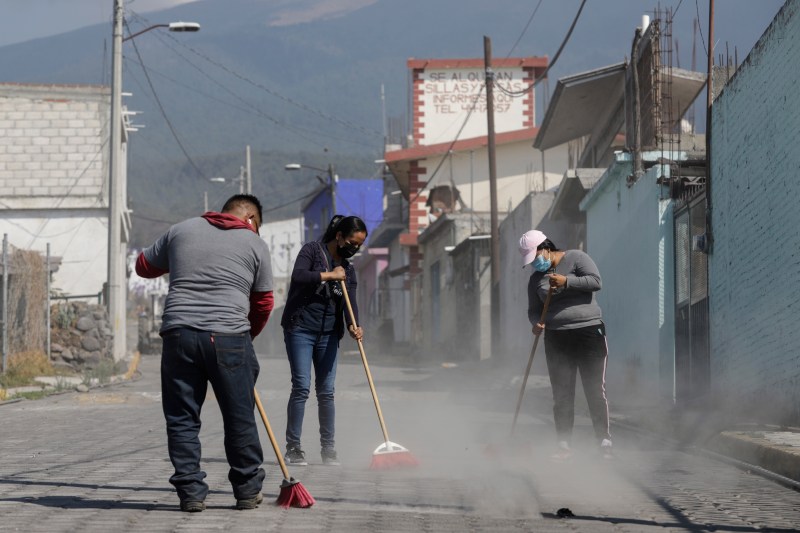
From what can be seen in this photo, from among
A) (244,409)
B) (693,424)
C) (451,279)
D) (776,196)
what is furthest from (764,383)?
(451,279)

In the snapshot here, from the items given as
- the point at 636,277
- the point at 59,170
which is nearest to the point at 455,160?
the point at 59,170

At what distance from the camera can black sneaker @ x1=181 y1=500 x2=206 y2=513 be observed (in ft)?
19.3

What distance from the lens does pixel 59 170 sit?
→ 3269 cm

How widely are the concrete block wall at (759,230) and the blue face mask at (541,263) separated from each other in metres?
2.37

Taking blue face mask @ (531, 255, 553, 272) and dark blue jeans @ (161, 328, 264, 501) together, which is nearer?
dark blue jeans @ (161, 328, 264, 501)

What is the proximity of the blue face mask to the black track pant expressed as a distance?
427 mm

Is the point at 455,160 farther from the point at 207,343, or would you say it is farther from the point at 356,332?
the point at 207,343

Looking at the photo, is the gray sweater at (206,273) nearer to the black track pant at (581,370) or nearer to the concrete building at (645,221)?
the black track pant at (581,370)

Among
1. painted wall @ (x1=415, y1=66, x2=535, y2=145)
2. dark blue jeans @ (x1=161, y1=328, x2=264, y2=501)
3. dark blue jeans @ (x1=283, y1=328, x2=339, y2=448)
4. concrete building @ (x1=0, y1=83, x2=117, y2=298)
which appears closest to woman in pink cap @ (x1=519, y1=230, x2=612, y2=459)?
dark blue jeans @ (x1=283, y1=328, x2=339, y2=448)

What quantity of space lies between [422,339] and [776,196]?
110 feet

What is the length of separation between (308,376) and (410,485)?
1.49 m

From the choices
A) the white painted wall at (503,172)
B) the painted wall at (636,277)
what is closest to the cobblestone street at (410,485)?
the painted wall at (636,277)

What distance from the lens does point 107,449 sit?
30.5 ft

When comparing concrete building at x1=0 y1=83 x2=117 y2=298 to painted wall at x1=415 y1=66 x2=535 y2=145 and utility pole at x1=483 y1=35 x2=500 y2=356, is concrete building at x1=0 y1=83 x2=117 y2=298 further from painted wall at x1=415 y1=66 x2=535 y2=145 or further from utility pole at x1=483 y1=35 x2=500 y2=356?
painted wall at x1=415 y1=66 x2=535 y2=145
